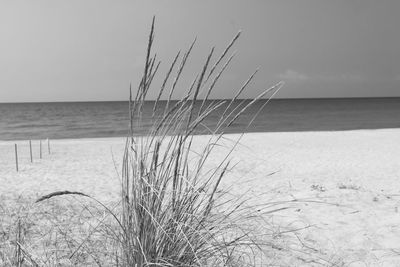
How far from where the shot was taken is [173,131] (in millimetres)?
1914

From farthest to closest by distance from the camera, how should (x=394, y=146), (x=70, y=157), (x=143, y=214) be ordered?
1. (x=394, y=146)
2. (x=70, y=157)
3. (x=143, y=214)

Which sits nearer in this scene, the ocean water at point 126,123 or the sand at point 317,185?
the sand at point 317,185

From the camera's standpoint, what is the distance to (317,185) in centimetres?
605

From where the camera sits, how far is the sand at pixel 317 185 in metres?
3.65

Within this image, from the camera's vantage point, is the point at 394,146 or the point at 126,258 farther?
the point at 394,146

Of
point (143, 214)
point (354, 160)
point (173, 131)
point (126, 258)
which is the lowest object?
point (354, 160)

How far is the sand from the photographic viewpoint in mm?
3652

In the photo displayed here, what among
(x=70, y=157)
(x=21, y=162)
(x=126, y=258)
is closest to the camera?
(x=126, y=258)

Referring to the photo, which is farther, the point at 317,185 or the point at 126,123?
the point at 126,123

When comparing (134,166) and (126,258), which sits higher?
(134,166)

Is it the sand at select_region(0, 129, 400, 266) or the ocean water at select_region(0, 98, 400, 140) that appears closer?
the sand at select_region(0, 129, 400, 266)

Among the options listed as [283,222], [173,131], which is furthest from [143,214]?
[283,222]

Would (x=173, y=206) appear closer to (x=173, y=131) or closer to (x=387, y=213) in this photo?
(x=173, y=131)

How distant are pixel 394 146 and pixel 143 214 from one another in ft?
50.8
